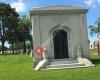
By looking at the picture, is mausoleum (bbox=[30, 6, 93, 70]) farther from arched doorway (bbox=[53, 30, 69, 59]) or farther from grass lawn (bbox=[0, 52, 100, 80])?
grass lawn (bbox=[0, 52, 100, 80])

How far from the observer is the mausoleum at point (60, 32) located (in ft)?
85.4

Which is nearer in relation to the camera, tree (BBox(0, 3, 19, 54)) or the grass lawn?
the grass lawn

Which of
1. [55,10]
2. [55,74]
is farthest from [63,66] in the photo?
[55,10]

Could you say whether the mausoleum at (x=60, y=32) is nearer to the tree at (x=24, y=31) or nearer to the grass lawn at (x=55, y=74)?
the grass lawn at (x=55, y=74)

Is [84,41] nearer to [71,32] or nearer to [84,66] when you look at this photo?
[71,32]

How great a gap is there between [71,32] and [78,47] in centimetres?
151

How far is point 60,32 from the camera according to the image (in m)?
26.9

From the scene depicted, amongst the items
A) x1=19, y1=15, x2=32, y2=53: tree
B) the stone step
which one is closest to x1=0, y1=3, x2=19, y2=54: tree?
x1=19, y1=15, x2=32, y2=53: tree

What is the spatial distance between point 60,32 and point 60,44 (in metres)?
1.05

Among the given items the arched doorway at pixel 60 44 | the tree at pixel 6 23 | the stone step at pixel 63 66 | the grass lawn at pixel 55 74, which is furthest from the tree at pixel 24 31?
the grass lawn at pixel 55 74

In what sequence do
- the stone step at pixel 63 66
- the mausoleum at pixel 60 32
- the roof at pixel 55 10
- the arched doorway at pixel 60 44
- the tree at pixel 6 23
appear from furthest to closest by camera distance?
the tree at pixel 6 23
the arched doorway at pixel 60 44
the roof at pixel 55 10
the mausoleum at pixel 60 32
the stone step at pixel 63 66

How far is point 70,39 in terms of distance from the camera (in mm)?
26609

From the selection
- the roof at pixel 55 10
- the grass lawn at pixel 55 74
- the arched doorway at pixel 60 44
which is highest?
the roof at pixel 55 10

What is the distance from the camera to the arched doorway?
87.7 ft
